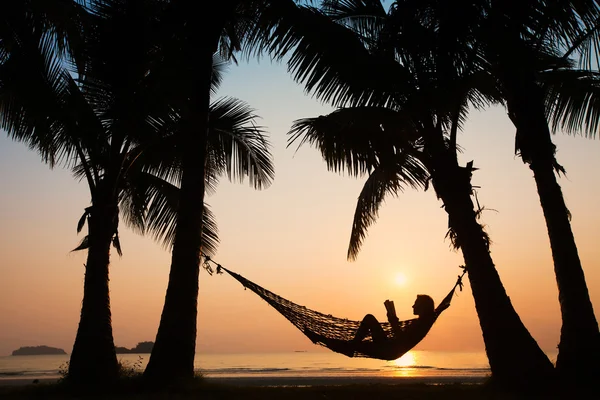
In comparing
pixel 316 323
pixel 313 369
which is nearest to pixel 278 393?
pixel 316 323

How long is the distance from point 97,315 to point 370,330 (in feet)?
12.3

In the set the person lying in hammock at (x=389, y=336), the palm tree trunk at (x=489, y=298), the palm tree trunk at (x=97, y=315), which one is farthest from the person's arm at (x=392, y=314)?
the palm tree trunk at (x=97, y=315)

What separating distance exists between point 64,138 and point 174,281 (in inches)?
118

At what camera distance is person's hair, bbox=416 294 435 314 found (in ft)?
22.2

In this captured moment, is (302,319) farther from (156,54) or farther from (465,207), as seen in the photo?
(156,54)

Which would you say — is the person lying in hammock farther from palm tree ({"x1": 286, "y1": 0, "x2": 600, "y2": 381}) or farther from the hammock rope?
palm tree ({"x1": 286, "y1": 0, "x2": 600, "y2": 381})

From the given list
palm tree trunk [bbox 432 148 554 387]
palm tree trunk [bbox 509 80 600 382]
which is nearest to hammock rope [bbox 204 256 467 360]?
palm tree trunk [bbox 432 148 554 387]

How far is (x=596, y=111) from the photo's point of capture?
6.89m

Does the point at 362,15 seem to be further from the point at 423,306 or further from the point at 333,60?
the point at 423,306

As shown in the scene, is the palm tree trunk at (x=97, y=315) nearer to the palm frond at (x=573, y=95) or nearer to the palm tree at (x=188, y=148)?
the palm tree at (x=188, y=148)

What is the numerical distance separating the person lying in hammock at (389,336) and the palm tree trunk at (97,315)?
2.95m

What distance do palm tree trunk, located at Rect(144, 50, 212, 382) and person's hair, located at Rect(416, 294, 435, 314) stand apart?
9.53ft

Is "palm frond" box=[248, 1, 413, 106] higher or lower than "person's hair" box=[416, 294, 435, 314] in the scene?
higher

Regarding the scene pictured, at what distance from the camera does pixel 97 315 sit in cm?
741
